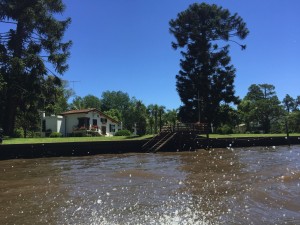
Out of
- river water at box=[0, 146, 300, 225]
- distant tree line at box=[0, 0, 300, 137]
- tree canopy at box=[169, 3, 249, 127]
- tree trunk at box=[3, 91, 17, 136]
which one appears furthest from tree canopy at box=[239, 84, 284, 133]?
river water at box=[0, 146, 300, 225]

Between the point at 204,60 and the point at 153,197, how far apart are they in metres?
40.1

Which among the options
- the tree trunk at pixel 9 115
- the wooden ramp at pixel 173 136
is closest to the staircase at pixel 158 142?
the wooden ramp at pixel 173 136

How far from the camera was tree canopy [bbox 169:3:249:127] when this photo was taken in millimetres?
47562

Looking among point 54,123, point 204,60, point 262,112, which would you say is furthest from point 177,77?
point 262,112

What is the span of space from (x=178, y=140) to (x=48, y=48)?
15640 mm

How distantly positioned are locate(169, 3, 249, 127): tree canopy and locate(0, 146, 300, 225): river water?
32935 millimetres

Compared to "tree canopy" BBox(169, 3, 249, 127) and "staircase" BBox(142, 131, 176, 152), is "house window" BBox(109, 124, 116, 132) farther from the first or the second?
"staircase" BBox(142, 131, 176, 152)

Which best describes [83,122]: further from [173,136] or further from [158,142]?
[158,142]

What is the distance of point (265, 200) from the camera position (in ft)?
30.5

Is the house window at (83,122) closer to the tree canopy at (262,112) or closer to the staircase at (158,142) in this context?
the staircase at (158,142)

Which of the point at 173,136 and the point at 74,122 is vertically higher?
the point at 74,122

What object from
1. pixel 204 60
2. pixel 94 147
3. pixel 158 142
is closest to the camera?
pixel 94 147

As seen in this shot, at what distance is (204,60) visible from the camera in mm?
48219

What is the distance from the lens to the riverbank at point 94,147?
74.6 feet
